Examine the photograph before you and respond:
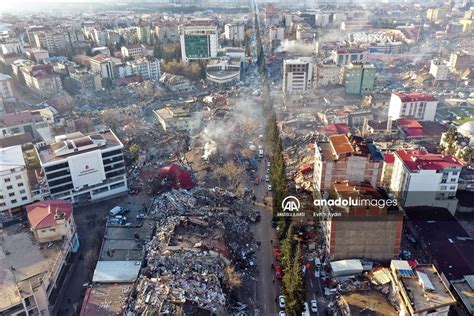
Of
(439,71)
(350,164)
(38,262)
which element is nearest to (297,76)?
(439,71)

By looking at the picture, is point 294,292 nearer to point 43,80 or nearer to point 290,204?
point 290,204

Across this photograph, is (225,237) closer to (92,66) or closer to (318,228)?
(318,228)

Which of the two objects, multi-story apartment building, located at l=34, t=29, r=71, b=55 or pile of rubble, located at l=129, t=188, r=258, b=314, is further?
multi-story apartment building, located at l=34, t=29, r=71, b=55

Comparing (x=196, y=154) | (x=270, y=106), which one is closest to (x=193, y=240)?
(x=196, y=154)

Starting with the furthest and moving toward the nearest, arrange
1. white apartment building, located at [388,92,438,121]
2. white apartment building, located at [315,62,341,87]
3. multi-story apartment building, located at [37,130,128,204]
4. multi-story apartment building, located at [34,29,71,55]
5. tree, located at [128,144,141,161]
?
multi-story apartment building, located at [34,29,71,55] < white apartment building, located at [315,62,341,87] < white apartment building, located at [388,92,438,121] < tree, located at [128,144,141,161] < multi-story apartment building, located at [37,130,128,204]

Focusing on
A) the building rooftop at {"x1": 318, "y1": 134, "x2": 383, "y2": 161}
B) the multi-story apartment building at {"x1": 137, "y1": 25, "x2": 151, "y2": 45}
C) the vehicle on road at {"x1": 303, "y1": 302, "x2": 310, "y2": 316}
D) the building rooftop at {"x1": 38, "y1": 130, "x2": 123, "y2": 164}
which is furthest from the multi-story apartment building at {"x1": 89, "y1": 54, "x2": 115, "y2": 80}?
the vehicle on road at {"x1": 303, "y1": 302, "x2": 310, "y2": 316}

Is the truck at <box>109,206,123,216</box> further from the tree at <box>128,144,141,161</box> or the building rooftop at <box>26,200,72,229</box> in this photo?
the tree at <box>128,144,141,161</box>
